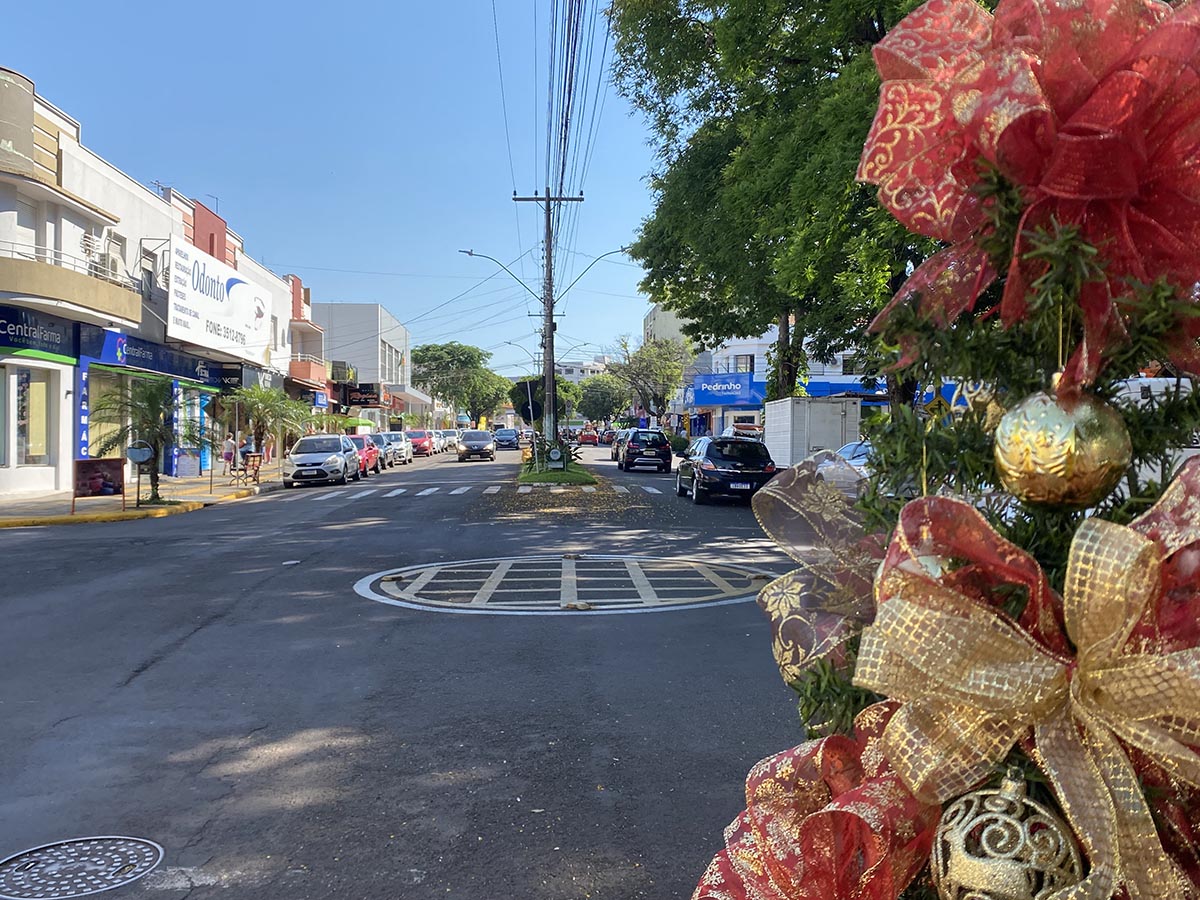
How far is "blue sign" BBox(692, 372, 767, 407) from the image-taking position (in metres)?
44.2

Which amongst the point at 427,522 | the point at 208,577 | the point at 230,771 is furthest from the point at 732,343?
the point at 230,771

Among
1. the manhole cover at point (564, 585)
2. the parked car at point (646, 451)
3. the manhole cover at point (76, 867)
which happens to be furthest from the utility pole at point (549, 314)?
the manhole cover at point (76, 867)

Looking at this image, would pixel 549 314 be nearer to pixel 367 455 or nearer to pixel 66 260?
pixel 367 455

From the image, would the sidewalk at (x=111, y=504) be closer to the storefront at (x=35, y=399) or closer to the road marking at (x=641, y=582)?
the storefront at (x=35, y=399)

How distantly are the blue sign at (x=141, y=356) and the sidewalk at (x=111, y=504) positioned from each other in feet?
11.4

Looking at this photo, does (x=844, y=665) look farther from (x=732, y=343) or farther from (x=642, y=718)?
(x=732, y=343)

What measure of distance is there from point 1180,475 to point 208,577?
381 inches

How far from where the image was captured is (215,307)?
2922 centimetres

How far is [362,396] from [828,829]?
53755mm

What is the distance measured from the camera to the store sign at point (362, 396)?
5269cm

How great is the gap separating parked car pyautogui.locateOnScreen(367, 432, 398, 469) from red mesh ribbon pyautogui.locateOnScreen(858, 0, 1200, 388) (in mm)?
35089

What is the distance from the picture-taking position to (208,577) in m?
9.32

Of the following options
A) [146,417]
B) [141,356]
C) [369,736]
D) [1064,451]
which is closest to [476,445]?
[141,356]

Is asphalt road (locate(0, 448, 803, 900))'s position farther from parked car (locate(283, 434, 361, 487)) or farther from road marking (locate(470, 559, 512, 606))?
parked car (locate(283, 434, 361, 487))
